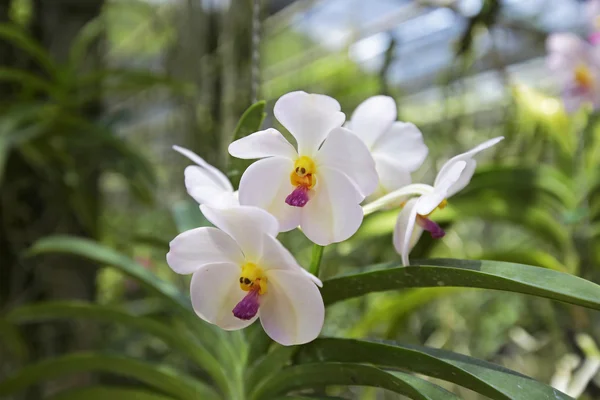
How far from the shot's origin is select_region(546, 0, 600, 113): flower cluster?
0.96m

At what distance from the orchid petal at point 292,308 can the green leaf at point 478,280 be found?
86mm

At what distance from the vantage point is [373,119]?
495 millimetres

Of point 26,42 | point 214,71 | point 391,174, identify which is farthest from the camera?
point 214,71

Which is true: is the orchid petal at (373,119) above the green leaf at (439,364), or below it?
above

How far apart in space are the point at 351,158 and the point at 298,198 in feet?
0.16

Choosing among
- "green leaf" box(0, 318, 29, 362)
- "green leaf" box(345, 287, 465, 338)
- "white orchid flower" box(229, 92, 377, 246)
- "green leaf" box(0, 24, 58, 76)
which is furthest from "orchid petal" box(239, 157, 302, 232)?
"green leaf" box(0, 24, 58, 76)

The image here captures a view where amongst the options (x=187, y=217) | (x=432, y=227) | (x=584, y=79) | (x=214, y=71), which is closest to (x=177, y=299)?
(x=187, y=217)

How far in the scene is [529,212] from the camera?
0.94 metres

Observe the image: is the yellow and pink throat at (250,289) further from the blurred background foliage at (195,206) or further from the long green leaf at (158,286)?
the long green leaf at (158,286)

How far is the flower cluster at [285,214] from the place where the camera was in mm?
388

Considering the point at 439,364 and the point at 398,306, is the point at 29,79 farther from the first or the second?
the point at 439,364

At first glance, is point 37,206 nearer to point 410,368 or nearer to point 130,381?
point 130,381

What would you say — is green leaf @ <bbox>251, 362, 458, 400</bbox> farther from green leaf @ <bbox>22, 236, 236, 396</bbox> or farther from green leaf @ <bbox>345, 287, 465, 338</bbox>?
green leaf @ <bbox>345, 287, 465, 338</bbox>

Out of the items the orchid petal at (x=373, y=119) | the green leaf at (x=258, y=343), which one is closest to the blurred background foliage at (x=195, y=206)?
the green leaf at (x=258, y=343)
